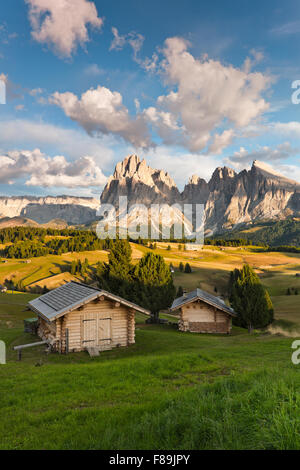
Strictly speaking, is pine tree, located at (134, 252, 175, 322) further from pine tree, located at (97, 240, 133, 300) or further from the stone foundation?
the stone foundation

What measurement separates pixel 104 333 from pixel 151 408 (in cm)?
1634

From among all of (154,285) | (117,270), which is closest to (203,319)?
(154,285)

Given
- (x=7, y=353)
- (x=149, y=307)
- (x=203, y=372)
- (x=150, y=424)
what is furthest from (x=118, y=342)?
(x=149, y=307)

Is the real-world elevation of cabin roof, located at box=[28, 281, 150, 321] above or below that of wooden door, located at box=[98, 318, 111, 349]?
above

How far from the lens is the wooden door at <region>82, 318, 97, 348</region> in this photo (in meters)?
22.5

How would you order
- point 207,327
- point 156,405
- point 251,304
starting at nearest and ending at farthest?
point 156,405 < point 207,327 < point 251,304

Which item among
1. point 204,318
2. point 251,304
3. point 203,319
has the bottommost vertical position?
point 203,319

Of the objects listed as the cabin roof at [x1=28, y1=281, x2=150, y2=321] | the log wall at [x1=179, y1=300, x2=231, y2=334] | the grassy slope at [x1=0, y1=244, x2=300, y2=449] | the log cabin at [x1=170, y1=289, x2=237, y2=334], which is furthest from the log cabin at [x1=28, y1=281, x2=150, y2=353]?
the log wall at [x1=179, y1=300, x2=231, y2=334]

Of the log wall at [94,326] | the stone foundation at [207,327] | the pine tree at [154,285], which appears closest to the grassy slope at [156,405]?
the log wall at [94,326]

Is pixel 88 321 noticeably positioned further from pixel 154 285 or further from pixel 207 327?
pixel 154 285

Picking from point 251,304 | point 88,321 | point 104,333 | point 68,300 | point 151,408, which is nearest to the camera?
point 151,408

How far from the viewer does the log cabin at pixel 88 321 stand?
21.9m

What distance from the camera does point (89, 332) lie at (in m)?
22.7

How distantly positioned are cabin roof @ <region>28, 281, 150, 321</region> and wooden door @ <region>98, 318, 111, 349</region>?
2.07 meters
